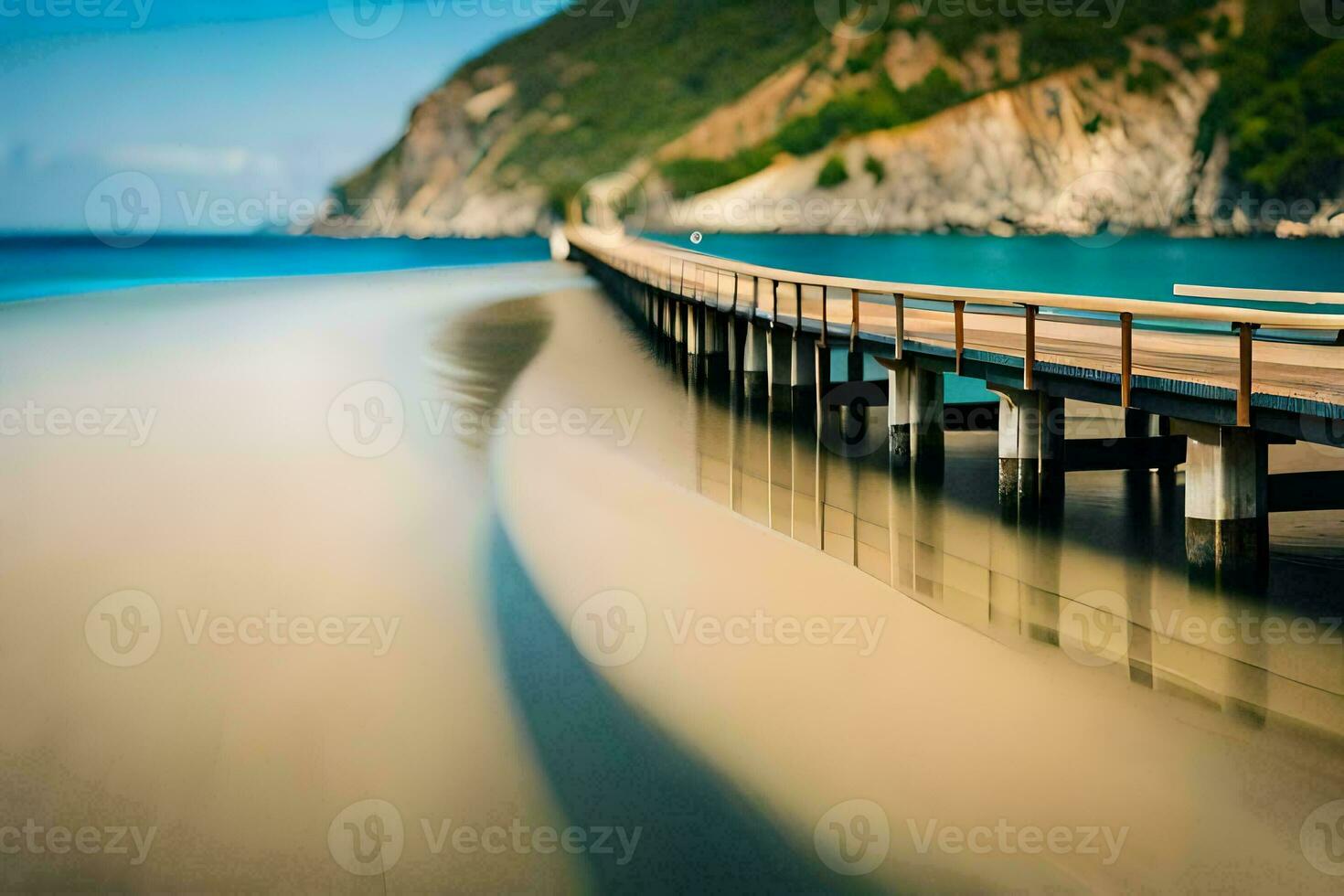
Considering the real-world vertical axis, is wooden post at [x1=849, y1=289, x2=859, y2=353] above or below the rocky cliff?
below

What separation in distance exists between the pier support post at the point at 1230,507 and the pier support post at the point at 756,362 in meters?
10.1

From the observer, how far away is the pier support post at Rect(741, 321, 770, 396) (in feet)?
63.3

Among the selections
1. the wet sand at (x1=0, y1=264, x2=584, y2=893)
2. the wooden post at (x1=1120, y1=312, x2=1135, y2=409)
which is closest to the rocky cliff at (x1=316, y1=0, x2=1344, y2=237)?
the wet sand at (x1=0, y1=264, x2=584, y2=893)

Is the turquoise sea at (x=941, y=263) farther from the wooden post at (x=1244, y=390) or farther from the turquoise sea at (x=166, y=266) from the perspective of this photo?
the wooden post at (x=1244, y=390)

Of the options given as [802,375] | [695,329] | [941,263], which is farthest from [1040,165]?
[802,375]

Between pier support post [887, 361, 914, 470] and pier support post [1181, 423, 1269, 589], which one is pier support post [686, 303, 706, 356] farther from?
pier support post [1181, 423, 1269, 589]

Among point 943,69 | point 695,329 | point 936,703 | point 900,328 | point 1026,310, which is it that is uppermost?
point 943,69

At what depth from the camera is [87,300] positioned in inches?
1946

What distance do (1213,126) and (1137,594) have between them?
436ft

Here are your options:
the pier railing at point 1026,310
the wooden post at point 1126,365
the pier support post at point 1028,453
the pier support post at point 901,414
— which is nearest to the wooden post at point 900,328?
the pier railing at point 1026,310

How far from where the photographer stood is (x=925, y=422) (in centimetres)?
1376

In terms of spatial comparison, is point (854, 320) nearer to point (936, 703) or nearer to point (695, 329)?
point (936, 703)

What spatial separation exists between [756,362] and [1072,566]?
960cm

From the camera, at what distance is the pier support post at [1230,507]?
925 cm
